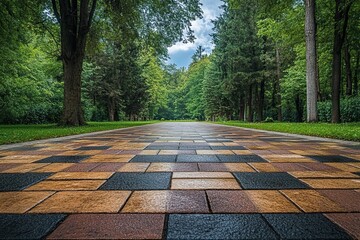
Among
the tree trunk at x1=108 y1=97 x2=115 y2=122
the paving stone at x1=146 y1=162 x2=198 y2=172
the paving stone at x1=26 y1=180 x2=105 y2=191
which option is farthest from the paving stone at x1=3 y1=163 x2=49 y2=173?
the tree trunk at x1=108 y1=97 x2=115 y2=122

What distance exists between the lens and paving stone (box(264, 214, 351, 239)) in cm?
124

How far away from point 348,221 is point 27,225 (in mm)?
1748

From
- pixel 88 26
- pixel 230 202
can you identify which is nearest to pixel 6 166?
pixel 230 202

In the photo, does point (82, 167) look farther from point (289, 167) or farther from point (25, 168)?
point (289, 167)

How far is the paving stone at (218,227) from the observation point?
1238 mm

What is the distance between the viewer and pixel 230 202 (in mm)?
1723

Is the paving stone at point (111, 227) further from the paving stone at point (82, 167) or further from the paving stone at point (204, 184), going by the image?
the paving stone at point (82, 167)

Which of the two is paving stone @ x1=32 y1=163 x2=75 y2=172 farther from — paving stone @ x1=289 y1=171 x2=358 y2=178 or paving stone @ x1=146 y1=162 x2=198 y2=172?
paving stone @ x1=289 y1=171 x2=358 y2=178

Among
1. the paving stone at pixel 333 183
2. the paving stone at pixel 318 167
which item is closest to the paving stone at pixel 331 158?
the paving stone at pixel 318 167

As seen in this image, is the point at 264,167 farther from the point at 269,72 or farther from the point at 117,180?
the point at 269,72

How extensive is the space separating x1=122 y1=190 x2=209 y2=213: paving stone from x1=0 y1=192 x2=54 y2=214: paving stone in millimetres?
644

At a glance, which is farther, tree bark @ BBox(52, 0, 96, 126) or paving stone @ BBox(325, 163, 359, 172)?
tree bark @ BBox(52, 0, 96, 126)

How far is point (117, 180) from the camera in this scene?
2.33 metres

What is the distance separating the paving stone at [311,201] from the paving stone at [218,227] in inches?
15.7
